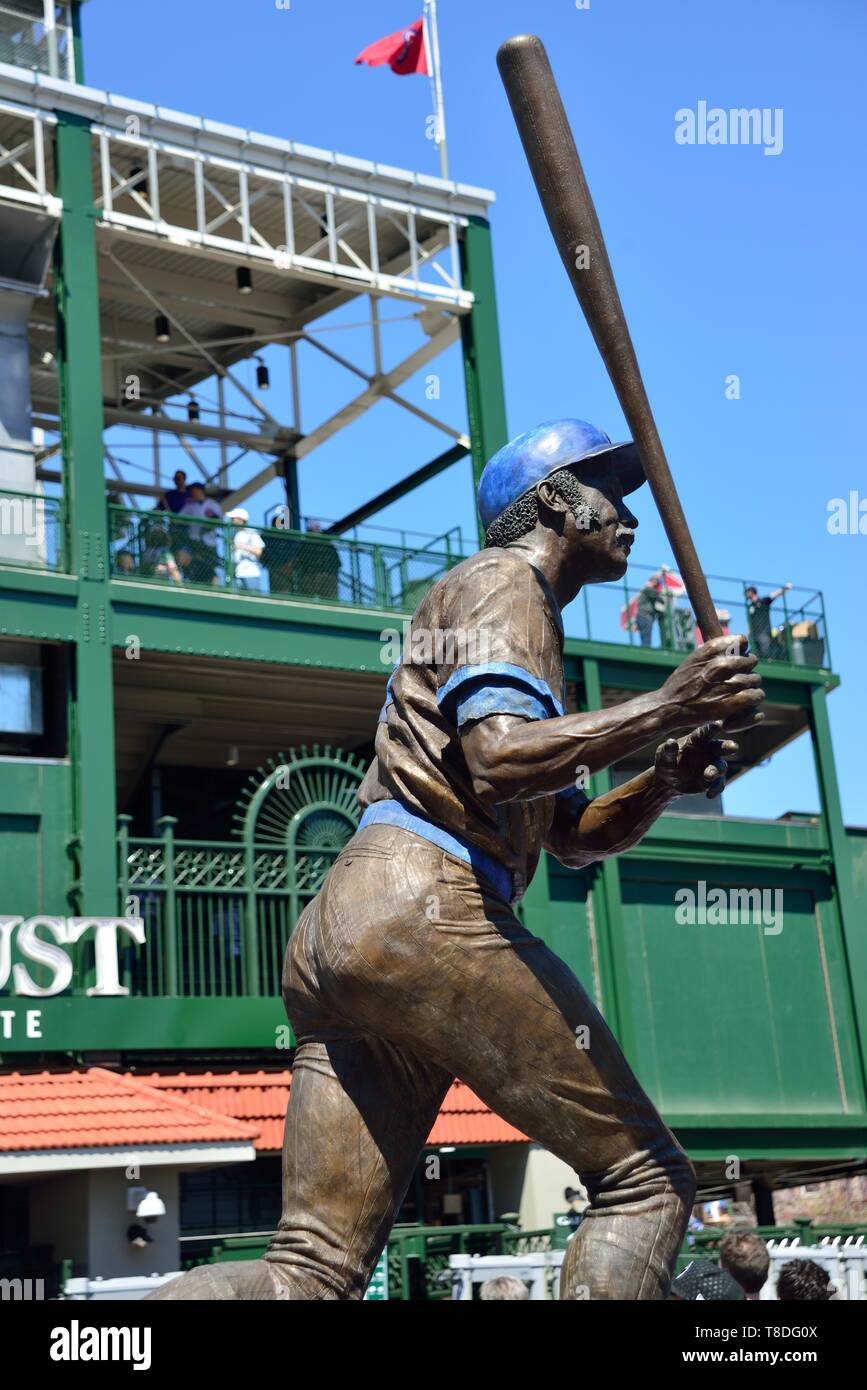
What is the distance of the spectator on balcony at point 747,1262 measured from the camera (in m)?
7.20

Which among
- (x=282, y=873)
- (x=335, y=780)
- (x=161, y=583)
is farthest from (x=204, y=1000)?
(x=161, y=583)

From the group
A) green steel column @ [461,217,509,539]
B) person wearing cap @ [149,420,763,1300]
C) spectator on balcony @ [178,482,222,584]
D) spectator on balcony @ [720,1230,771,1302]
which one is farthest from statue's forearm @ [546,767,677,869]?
green steel column @ [461,217,509,539]

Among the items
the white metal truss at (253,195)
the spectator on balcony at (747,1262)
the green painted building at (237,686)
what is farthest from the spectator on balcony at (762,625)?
the spectator on balcony at (747,1262)

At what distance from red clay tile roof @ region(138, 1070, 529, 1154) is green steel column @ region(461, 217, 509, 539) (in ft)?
25.7

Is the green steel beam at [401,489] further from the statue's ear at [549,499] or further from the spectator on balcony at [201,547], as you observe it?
the statue's ear at [549,499]

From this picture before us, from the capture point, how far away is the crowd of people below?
68.9ft

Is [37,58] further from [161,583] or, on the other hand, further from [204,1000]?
[204,1000]

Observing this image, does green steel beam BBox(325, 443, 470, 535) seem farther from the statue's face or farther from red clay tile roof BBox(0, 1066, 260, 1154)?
the statue's face

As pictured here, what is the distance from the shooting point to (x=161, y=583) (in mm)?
20688

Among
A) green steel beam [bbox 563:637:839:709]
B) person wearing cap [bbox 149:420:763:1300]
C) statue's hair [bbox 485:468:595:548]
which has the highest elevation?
green steel beam [bbox 563:637:839:709]

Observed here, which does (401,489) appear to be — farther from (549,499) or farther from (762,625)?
(549,499)

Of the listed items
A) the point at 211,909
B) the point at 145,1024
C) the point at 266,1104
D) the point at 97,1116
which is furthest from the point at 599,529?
the point at 211,909

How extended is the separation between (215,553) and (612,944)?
6825mm

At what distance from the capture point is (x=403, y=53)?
80.9 feet
